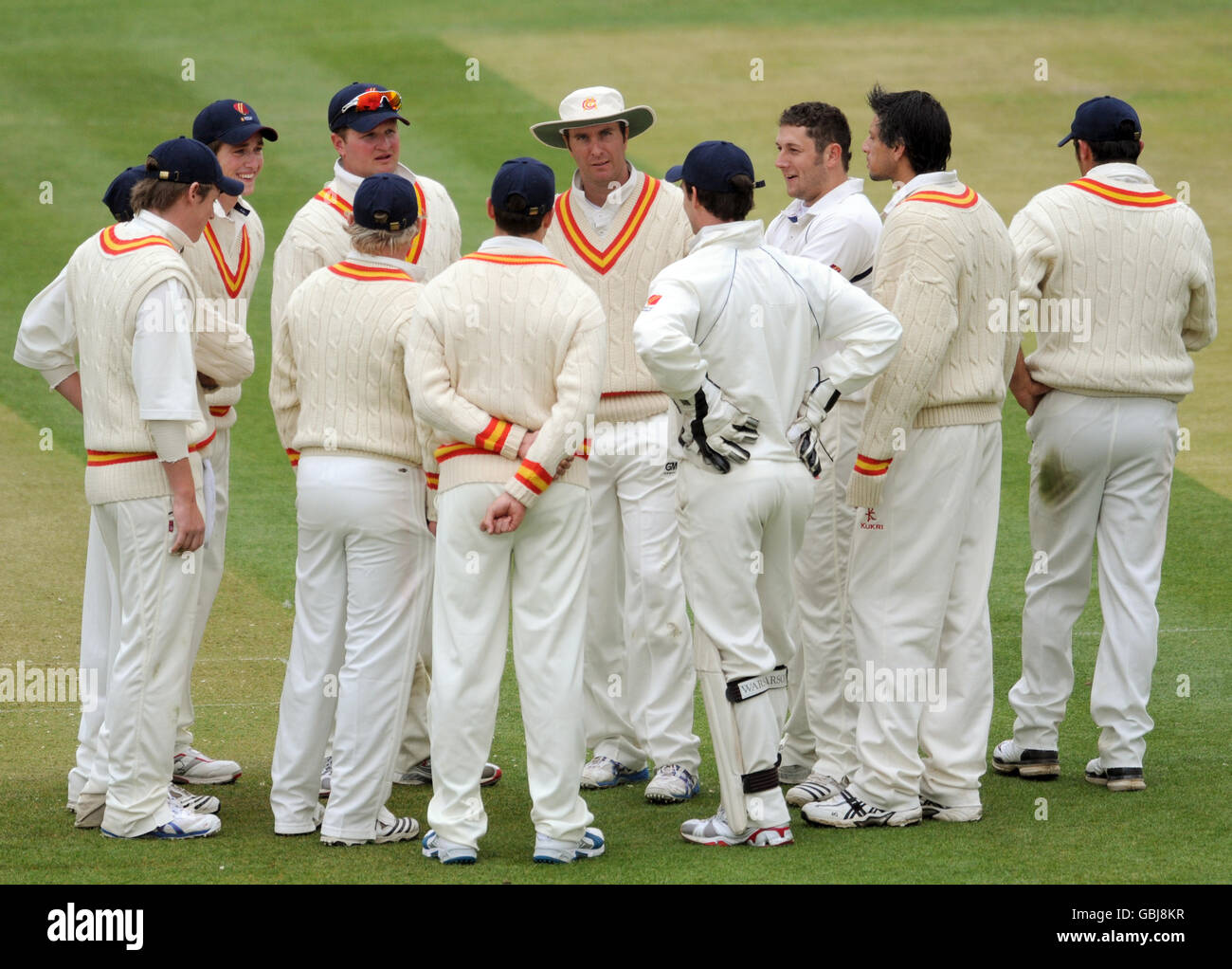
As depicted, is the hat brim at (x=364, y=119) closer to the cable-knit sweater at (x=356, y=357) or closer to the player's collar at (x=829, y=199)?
the cable-knit sweater at (x=356, y=357)

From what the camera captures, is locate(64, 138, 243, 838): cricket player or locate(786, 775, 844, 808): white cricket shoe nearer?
locate(64, 138, 243, 838): cricket player

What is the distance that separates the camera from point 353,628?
577 cm

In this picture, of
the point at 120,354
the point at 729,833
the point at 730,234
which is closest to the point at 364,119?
the point at 120,354

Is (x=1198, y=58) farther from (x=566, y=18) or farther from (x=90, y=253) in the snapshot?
(x=90, y=253)

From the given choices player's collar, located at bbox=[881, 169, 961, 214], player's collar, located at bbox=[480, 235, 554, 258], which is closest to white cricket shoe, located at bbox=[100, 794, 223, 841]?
player's collar, located at bbox=[480, 235, 554, 258]

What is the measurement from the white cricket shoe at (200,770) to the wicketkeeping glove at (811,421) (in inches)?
101

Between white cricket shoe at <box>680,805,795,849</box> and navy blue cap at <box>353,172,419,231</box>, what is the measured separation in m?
2.22

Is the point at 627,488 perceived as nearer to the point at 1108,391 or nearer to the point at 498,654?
the point at 498,654

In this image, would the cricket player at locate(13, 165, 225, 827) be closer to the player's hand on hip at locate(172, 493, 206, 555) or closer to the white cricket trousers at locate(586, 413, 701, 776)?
the player's hand on hip at locate(172, 493, 206, 555)

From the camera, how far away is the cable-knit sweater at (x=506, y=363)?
17.7 feet

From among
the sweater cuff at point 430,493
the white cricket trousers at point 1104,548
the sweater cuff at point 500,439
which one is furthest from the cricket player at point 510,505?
the white cricket trousers at point 1104,548

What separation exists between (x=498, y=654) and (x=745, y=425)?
1.08 metres

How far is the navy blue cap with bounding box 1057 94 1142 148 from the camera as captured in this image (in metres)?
6.37
